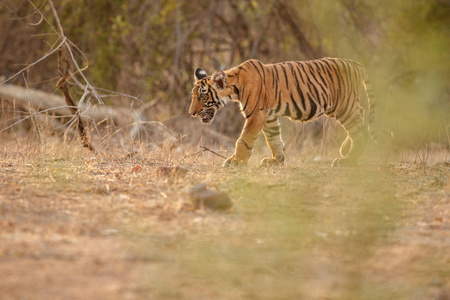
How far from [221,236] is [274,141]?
316 cm

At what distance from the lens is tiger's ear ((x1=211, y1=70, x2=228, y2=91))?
248 inches

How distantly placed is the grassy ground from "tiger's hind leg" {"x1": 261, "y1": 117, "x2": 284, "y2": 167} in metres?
0.91

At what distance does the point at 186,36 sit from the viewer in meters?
11.6

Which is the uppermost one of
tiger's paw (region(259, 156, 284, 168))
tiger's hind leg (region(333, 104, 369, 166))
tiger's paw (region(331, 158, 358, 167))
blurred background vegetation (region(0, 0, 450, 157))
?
blurred background vegetation (region(0, 0, 450, 157))

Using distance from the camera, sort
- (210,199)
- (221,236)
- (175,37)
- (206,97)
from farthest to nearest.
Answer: (175,37) < (206,97) < (210,199) < (221,236)

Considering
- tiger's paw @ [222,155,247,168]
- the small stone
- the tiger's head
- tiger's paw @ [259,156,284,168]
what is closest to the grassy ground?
the small stone

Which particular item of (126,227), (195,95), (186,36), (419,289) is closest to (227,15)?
(186,36)

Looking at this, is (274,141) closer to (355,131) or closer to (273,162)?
(273,162)

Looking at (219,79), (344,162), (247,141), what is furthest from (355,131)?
(219,79)

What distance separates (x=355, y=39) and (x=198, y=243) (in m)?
7.72

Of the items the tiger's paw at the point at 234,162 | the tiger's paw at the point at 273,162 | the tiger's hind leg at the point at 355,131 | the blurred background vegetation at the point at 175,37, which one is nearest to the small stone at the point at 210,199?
the tiger's paw at the point at 234,162

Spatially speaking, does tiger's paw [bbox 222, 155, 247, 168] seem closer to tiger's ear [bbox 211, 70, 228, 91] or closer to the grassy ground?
the grassy ground

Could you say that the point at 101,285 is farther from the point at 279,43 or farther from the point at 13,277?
the point at 279,43

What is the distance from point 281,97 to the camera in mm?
6512
